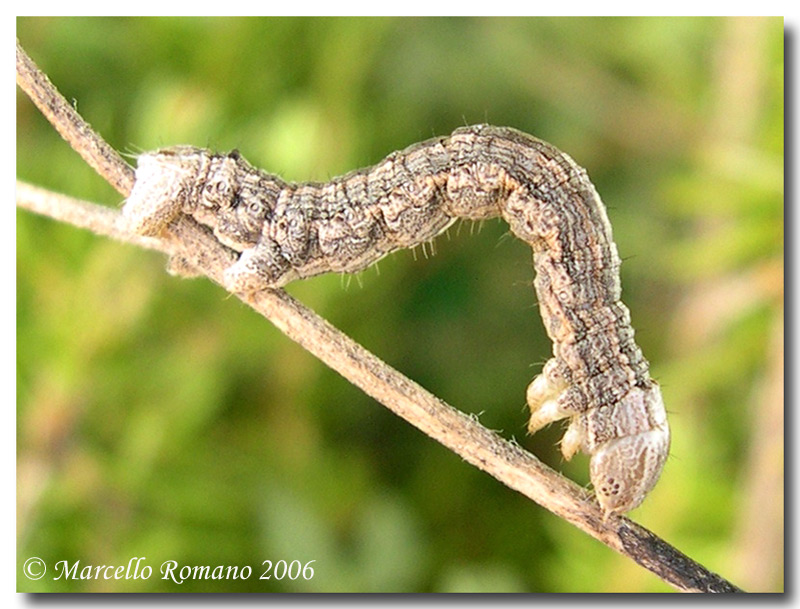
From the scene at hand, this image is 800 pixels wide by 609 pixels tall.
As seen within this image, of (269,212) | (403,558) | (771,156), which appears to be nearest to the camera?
(269,212)

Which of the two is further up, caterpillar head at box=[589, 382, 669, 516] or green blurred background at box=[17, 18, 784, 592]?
green blurred background at box=[17, 18, 784, 592]

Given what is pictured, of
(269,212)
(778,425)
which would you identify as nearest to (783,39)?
(778,425)

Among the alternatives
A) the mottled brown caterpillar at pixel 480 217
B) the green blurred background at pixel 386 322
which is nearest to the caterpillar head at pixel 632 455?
the mottled brown caterpillar at pixel 480 217

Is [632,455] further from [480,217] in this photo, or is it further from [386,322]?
[386,322]

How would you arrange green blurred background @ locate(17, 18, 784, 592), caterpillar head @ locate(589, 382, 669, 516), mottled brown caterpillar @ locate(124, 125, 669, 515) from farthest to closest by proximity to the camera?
green blurred background @ locate(17, 18, 784, 592), mottled brown caterpillar @ locate(124, 125, 669, 515), caterpillar head @ locate(589, 382, 669, 516)

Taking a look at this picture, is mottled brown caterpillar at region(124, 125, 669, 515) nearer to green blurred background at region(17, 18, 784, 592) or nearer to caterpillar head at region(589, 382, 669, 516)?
caterpillar head at region(589, 382, 669, 516)

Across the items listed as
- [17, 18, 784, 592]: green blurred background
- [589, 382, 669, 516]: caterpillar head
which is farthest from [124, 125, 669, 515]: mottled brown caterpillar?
[17, 18, 784, 592]: green blurred background

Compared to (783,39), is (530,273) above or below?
above

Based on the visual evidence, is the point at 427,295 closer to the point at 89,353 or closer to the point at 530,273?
the point at 530,273

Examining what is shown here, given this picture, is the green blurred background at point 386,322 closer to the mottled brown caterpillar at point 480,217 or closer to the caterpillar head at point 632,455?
the mottled brown caterpillar at point 480,217
